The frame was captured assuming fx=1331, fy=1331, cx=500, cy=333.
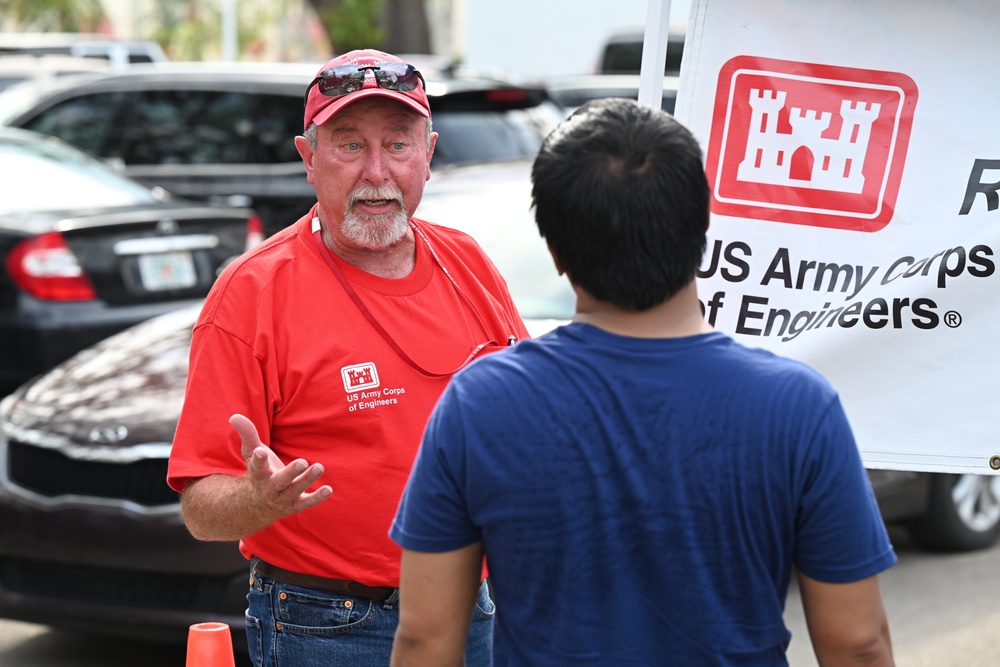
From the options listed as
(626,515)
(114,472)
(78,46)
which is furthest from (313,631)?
(78,46)

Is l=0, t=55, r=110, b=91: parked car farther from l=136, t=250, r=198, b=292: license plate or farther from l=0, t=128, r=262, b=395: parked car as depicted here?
l=136, t=250, r=198, b=292: license plate

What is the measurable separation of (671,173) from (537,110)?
6.80 metres

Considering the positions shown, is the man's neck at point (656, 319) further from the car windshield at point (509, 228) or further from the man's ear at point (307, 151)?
the car windshield at point (509, 228)

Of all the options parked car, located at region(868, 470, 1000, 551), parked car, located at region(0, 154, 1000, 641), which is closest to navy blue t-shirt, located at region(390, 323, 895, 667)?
parked car, located at region(0, 154, 1000, 641)

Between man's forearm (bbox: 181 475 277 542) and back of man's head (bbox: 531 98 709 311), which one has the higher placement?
back of man's head (bbox: 531 98 709 311)

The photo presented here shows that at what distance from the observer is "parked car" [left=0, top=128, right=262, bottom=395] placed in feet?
22.3

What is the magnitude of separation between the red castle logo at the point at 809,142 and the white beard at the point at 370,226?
2.51 feet

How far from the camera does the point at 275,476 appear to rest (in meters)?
2.18

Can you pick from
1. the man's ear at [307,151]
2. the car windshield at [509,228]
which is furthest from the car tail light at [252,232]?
the man's ear at [307,151]

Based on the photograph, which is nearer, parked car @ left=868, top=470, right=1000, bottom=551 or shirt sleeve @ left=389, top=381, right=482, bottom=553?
shirt sleeve @ left=389, top=381, right=482, bottom=553

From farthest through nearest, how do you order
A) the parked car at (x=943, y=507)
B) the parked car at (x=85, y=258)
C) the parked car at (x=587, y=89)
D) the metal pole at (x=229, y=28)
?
the metal pole at (x=229, y=28)
the parked car at (x=587, y=89)
the parked car at (x=85, y=258)
the parked car at (x=943, y=507)

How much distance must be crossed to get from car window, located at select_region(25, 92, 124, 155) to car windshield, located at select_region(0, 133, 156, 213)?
5.30 ft

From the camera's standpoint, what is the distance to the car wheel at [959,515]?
6.04 metres

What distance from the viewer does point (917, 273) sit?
2982 millimetres
